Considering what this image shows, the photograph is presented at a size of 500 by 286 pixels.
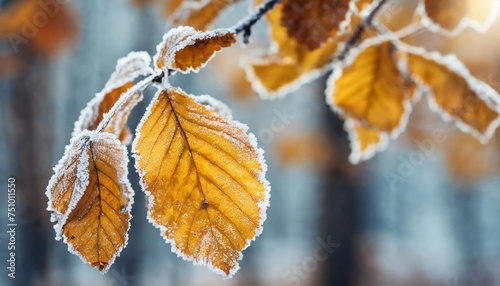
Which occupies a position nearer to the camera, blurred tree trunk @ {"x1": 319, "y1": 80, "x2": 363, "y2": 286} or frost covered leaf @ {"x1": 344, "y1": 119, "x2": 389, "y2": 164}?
frost covered leaf @ {"x1": 344, "y1": 119, "x2": 389, "y2": 164}

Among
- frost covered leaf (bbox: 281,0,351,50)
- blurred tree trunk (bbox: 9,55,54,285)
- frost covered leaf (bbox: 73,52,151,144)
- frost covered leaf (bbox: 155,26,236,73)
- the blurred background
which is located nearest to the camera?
frost covered leaf (bbox: 155,26,236,73)

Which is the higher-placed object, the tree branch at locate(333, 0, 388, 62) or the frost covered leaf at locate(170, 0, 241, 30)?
the tree branch at locate(333, 0, 388, 62)

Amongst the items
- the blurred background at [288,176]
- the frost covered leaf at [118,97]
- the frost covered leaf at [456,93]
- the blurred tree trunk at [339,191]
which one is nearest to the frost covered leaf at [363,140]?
the frost covered leaf at [456,93]

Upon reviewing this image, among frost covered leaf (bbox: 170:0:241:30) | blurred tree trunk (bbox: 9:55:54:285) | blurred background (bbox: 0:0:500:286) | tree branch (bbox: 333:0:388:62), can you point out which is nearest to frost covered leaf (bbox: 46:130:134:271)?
frost covered leaf (bbox: 170:0:241:30)

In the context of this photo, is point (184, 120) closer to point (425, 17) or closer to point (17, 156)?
point (425, 17)

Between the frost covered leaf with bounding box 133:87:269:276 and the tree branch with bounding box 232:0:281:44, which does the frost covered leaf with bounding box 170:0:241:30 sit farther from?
the frost covered leaf with bounding box 133:87:269:276

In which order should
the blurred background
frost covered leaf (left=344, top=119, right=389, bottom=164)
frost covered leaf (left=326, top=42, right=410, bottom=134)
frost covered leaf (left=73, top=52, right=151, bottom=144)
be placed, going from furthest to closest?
the blurred background
frost covered leaf (left=344, top=119, right=389, bottom=164)
frost covered leaf (left=326, top=42, right=410, bottom=134)
frost covered leaf (left=73, top=52, right=151, bottom=144)

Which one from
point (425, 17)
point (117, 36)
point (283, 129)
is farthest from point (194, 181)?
point (117, 36)
